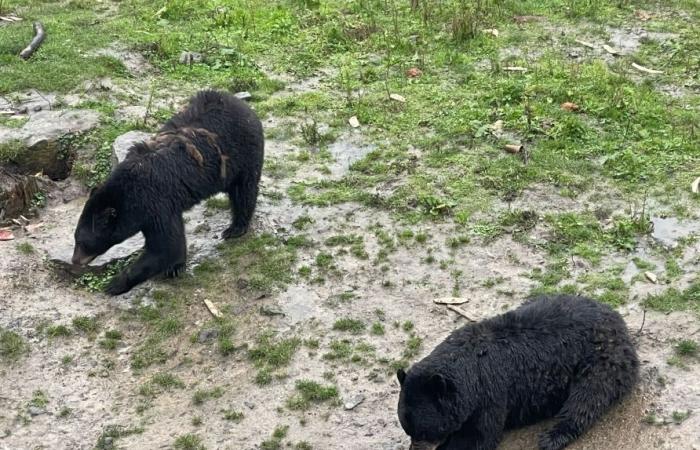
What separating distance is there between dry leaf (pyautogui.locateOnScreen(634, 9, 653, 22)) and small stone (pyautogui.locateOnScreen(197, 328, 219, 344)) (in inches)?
362

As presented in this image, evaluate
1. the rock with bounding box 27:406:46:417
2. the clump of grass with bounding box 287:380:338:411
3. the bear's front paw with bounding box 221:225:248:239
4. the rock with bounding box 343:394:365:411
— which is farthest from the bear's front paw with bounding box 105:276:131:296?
the rock with bounding box 343:394:365:411

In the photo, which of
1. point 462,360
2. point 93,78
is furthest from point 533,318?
point 93,78

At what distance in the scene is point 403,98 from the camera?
37.9 ft

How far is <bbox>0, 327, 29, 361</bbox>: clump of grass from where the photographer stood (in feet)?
24.8

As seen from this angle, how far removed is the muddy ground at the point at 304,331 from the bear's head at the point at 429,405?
0.52 m

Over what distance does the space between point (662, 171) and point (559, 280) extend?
2.40m

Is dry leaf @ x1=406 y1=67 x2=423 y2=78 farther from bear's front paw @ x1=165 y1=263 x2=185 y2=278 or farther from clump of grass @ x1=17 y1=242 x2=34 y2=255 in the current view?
clump of grass @ x1=17 y1=242 x2=34 y2=255

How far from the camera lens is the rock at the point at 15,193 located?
9281 millimetres

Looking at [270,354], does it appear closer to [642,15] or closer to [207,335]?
[207,335]

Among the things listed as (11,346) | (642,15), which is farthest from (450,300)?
(642,15)

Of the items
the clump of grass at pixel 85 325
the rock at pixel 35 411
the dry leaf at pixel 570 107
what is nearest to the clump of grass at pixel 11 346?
the clump of grass at pixel 85 325

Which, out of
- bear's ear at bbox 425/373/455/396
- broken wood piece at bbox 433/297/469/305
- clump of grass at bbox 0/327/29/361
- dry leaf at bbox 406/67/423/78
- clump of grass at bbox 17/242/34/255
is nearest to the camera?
bear's ear at bbox 425/373/455/396

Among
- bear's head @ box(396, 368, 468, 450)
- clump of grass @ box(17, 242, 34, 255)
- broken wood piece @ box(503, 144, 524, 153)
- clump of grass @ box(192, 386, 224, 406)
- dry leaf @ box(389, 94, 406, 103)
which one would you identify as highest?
bear's head @ box(396, 368, 468, 450)

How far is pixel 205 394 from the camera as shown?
707 cm
